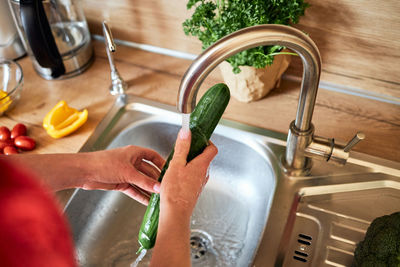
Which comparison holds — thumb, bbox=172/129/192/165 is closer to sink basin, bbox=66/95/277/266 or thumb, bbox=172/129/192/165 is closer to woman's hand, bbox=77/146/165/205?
woman's hand, bbox=77/146/165/205

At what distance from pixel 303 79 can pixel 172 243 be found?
385mm

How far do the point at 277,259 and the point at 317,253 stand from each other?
0.09 m

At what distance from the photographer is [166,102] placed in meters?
1.15

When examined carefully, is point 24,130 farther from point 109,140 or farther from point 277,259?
point 277,259

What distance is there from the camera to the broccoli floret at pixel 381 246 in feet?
2.42

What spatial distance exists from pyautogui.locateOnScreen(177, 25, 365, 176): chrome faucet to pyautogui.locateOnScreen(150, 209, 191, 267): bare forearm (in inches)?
7.4

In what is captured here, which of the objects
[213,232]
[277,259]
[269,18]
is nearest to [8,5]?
[269,18]

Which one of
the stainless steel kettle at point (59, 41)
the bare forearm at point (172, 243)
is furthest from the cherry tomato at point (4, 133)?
the bare forearm at point (172, 243)

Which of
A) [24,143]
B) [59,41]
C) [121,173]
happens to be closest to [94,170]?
[121,173]

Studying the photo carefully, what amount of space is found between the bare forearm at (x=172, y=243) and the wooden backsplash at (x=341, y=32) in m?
0.66

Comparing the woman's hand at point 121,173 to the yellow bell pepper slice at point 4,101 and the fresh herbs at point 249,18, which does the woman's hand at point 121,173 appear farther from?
the yellow bell pepper slice at point 4,101

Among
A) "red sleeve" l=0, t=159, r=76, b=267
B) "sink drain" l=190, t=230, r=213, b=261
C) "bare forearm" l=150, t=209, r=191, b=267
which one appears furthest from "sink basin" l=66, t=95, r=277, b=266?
"red sleeve" l=0, t=159, r=76, b=267

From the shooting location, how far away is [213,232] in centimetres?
108

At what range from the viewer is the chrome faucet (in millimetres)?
592
